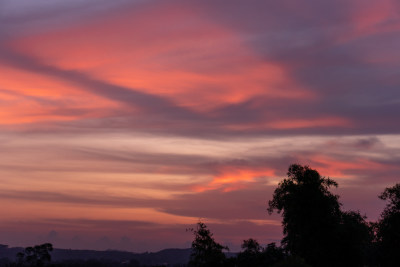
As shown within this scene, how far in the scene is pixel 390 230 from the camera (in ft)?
346

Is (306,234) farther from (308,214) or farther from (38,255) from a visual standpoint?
(38,255)

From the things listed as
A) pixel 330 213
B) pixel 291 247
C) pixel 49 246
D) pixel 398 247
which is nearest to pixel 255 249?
pixel 291 247

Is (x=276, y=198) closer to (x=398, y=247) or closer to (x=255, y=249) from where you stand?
(x=255, y=249)

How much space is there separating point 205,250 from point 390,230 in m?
34.3

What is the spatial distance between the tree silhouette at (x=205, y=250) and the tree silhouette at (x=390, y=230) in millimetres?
31035

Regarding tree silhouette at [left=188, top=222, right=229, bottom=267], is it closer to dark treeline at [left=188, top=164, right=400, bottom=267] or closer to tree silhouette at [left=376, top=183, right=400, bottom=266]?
dark treeline at [left=188, top=164, right=400, bottom=267]

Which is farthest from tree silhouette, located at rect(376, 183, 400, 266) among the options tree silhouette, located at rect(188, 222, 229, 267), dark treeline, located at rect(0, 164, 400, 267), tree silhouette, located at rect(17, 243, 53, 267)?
tree silhouette, located at rect(17, 243, 53, 267)

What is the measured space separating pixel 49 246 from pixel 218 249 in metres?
98.0

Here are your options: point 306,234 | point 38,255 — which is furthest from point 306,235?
point 38,255

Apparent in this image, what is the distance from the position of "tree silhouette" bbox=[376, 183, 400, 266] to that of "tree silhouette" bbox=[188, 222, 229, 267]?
3103 cm

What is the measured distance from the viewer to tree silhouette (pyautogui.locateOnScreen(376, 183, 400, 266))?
103438 mm

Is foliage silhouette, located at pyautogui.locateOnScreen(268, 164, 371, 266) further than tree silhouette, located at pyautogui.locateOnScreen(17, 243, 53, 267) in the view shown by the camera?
No

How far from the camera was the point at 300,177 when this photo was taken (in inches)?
3917

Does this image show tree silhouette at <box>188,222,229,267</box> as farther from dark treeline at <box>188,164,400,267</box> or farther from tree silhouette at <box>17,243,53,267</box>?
tree silhouette at <box>17,243,53,267</box>
